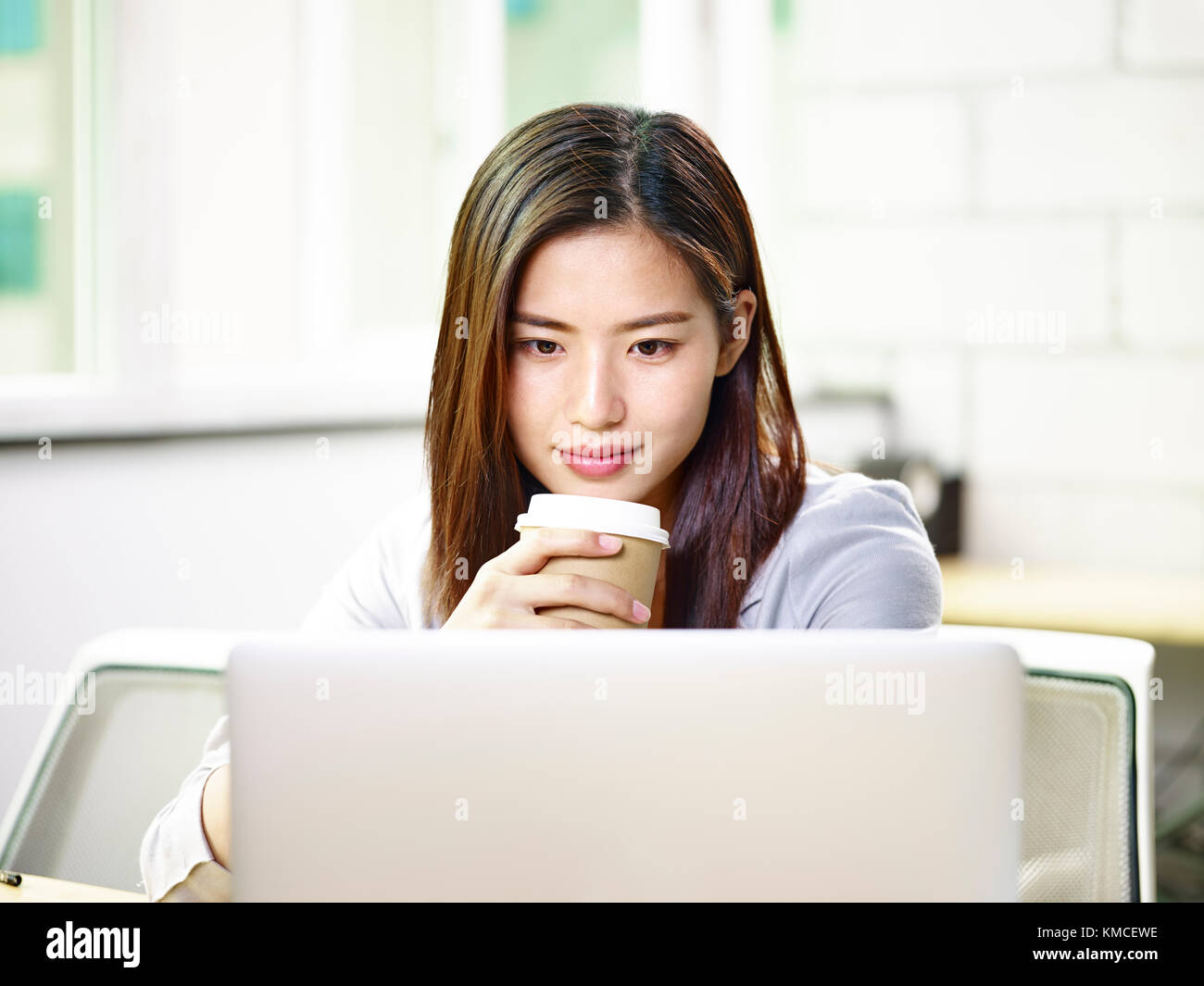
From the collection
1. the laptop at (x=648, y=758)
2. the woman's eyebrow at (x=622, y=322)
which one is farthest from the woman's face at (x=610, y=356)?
the laptop at (x=648, y=758)

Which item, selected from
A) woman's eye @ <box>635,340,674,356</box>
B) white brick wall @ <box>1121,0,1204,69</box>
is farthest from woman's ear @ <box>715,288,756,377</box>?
white brick wall @ <box>1121,0,1204,69</box>

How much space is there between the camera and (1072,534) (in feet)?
8.19

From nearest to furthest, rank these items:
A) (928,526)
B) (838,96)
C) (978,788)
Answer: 1. (978,788)
2. (928,526)
3. (838,96)

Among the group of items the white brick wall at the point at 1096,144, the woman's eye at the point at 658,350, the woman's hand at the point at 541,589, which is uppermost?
the white brick wall at the point at 1096,144

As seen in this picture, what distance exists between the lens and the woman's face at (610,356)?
1.05 meters

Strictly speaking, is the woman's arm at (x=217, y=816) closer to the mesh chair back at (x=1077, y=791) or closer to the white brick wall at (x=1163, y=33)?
→ the mesh chair back at (x=1077, y=791)

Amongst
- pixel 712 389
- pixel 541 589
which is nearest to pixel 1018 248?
pixel 712 389

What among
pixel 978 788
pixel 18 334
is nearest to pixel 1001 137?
pixel 18 334

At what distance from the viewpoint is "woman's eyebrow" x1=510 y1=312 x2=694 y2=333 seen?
1.05 metres

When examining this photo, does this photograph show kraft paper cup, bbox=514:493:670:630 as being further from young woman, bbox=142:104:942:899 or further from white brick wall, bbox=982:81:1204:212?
white brick wall, bbox=982:81:1204:212

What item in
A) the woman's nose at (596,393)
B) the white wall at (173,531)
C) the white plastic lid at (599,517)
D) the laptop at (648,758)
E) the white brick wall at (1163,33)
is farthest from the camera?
the white brick wall at (1163,33)

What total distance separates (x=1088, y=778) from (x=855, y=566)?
266 mm
